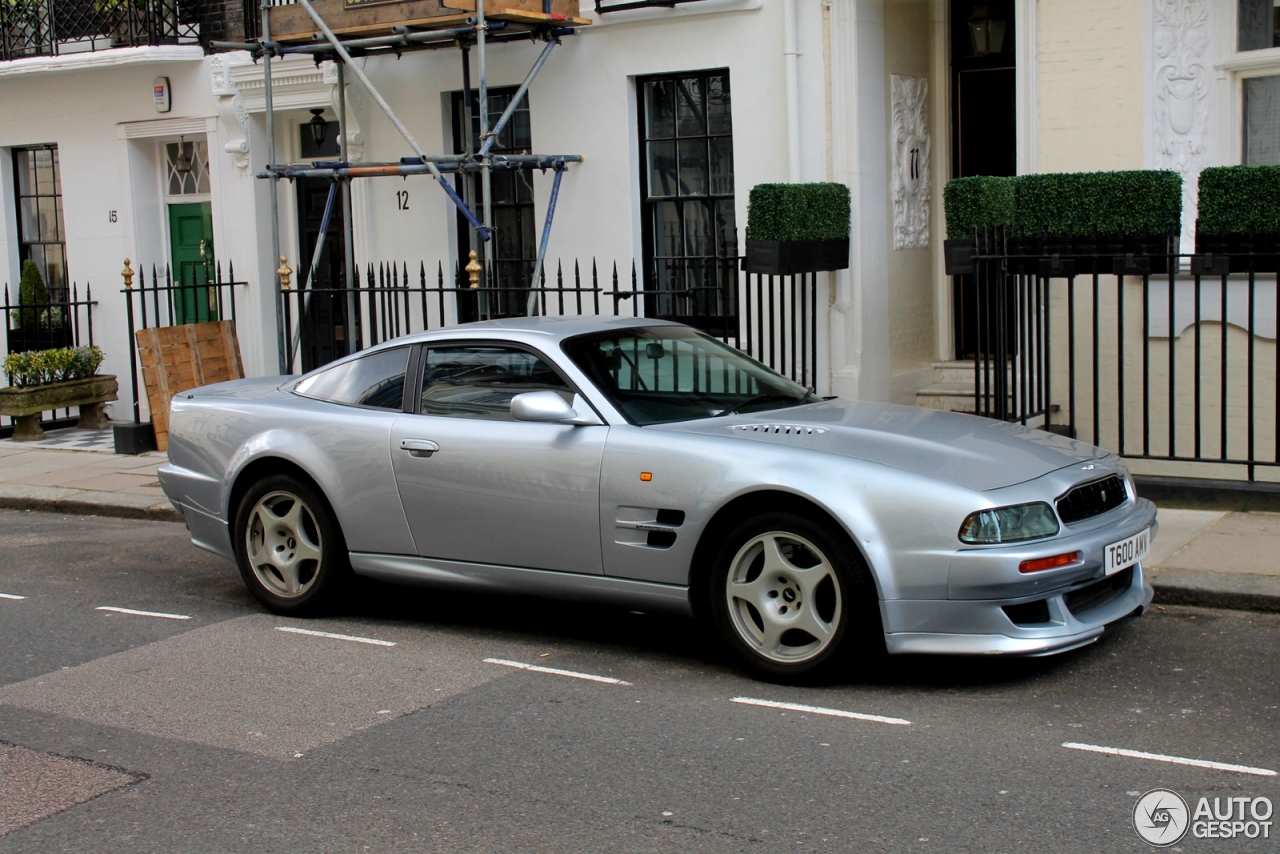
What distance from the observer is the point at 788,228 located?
35.3 feet

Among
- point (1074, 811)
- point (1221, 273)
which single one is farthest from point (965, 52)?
point (1074, 811)

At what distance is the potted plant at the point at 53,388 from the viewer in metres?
14.8

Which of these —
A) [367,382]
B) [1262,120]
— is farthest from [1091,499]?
[1262,120]

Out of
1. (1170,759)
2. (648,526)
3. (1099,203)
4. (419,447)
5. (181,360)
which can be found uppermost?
(1099,203)

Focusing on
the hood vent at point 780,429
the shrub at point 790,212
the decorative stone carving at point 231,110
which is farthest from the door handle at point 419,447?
Answer: the decorative stone carving at point 231,110

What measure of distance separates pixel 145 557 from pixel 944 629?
5.87 m

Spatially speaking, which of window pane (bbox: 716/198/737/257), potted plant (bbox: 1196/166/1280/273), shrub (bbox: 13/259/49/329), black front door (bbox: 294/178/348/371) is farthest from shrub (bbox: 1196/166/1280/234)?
shrub (bbox: 13/259/49/329)

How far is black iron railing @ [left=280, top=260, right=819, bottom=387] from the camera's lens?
11336mm

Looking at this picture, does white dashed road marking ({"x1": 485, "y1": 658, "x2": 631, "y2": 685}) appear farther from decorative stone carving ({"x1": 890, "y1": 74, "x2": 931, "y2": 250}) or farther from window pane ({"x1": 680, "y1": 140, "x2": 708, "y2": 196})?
window pane ({"x1": 680, "y1": 140, "x2": 708, "y2": 196})

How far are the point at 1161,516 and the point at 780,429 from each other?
374 cm

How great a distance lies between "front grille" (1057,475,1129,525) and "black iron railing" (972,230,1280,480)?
3.09m

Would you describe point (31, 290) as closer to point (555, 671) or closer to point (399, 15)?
point (399, 15)

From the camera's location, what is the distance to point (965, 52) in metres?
12.6

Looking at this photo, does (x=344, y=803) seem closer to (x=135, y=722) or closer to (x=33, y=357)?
(x=135, y=722)
